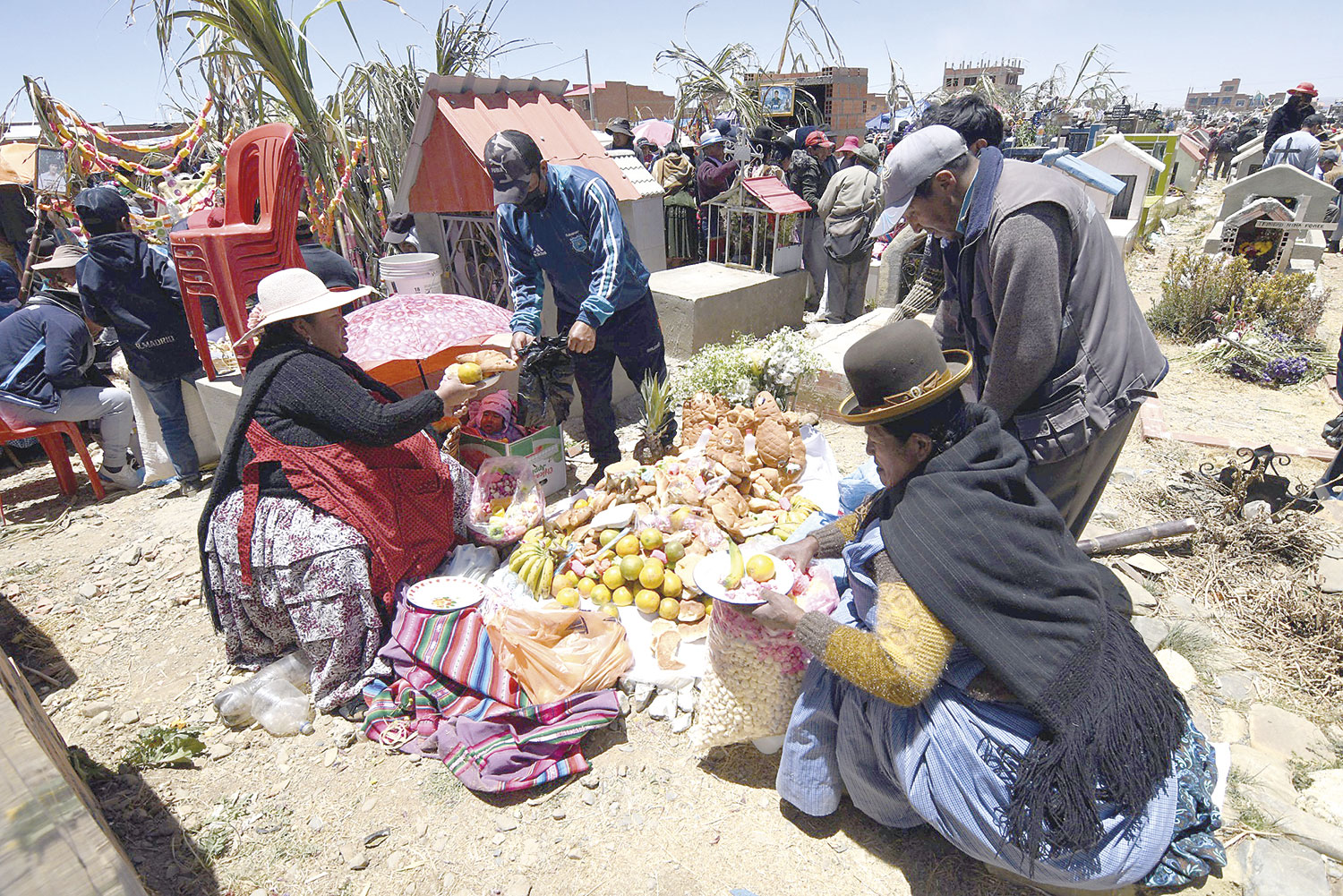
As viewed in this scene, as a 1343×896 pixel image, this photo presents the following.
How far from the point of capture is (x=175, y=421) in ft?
15.8

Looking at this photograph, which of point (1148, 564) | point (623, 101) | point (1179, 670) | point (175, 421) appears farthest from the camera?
point (623, 101)

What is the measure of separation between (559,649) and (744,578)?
1077mm

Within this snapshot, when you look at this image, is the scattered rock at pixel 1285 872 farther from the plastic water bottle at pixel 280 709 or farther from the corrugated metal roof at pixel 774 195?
the corrugated metal roof at pixel 774 195

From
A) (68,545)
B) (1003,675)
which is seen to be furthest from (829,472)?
(68,545)

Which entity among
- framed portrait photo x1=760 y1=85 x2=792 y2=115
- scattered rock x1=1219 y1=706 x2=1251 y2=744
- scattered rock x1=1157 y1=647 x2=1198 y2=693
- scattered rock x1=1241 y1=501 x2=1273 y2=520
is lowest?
scattered rock x1=1219 y1=706 x2=1251 y2=744

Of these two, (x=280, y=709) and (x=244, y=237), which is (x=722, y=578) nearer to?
(x=280, y=709)

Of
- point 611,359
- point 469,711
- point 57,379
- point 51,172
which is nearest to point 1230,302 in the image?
point 611,359

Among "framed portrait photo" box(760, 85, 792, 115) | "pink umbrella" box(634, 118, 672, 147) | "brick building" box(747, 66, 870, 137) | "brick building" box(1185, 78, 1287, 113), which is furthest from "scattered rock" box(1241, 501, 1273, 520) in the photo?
"brick building" box(1185, 78, 1287, 113)

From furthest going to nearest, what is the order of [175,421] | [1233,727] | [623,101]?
1. [623,101]
2. [175,421]
3. [1233,727]

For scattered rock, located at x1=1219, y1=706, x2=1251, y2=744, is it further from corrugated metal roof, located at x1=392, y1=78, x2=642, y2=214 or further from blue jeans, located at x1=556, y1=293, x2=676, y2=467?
corrugated metal roof, located at x1=392, y1=78, x2=642, y2=214

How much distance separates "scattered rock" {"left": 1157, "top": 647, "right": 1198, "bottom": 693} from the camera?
2727 mm

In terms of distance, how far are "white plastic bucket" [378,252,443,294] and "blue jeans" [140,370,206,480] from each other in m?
1.50

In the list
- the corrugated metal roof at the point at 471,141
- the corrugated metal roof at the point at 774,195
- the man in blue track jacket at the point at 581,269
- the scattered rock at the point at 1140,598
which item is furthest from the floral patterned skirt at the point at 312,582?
the corrugated metal roof at the point at 774,195

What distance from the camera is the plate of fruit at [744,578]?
6.95 ft
